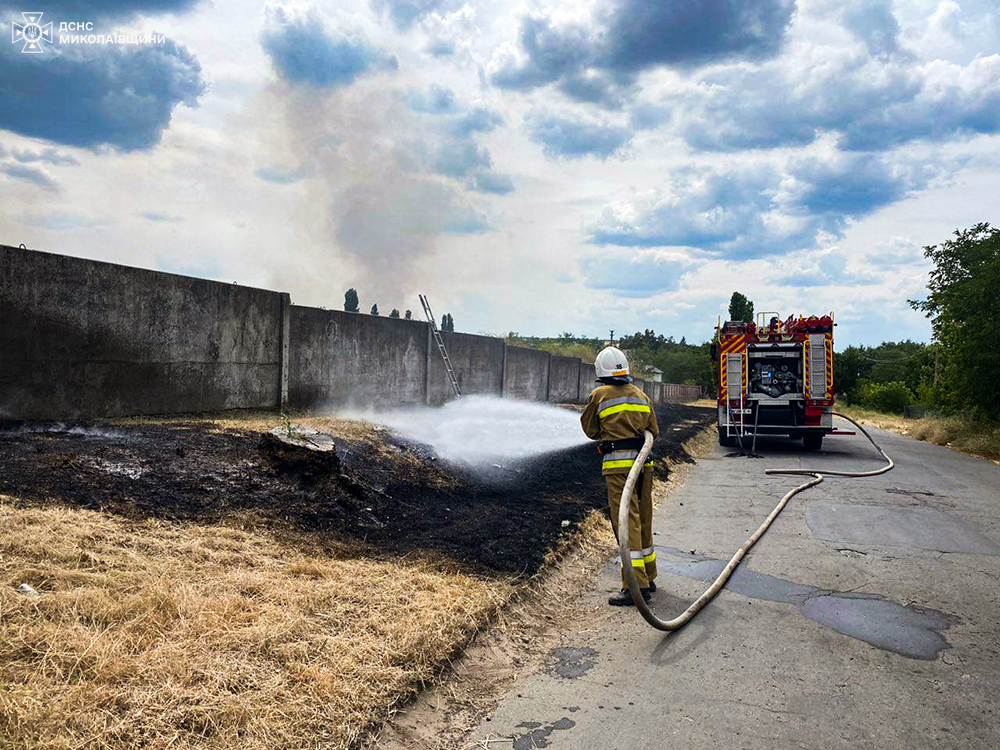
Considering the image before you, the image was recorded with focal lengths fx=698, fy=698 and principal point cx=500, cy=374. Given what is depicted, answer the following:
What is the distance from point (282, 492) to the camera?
6.47 metres

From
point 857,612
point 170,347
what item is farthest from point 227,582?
point 170,347

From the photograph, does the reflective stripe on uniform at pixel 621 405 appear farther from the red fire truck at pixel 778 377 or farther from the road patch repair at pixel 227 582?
the red fire truck at pixel 778 377

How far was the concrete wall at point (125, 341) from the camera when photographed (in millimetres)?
7895

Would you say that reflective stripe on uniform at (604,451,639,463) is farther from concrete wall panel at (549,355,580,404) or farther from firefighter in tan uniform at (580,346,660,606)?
concrete wall panel at (549,355,580,404)

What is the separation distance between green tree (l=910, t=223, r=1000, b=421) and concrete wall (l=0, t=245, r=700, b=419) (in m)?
14.8

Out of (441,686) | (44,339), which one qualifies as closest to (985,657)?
(441,686)

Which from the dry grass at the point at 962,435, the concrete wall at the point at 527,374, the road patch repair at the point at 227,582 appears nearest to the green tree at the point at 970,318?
the dry grass at the point at 962,435

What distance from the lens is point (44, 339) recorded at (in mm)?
8094

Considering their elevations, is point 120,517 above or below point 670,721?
above

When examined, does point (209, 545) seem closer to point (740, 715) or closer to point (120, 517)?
point (120, 517)

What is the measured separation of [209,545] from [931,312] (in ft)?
77.9

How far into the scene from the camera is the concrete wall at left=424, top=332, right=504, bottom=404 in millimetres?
16953

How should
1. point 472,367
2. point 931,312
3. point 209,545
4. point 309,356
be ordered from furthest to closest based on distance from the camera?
point 931,312 < point 472,367 < point 309,356 < point 209,545

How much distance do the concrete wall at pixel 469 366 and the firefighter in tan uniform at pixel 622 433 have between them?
418 inches
